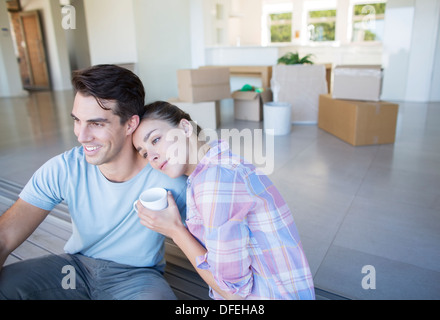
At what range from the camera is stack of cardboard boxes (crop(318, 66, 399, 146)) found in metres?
2.89

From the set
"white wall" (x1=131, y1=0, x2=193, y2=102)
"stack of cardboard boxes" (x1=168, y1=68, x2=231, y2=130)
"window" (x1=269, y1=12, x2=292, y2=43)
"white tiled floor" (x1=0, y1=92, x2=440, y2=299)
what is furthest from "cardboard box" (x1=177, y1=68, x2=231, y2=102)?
"window" (x1=269, y1=12, x2=292, y2=43)

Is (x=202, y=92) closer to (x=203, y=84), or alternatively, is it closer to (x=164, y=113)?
(x=203, y=84)

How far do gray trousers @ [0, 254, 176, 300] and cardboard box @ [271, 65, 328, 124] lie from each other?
315 centimetres

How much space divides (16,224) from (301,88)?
338 cm

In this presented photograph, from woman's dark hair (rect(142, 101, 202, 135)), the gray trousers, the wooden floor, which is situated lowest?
the wooden floor

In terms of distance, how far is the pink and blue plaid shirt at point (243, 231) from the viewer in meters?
0.72

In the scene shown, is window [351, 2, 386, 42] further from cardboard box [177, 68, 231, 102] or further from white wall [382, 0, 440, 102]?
cardboard box [177, 68, 231, 102]

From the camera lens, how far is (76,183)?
989 mm

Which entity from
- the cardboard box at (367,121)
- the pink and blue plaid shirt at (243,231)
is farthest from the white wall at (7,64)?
the pink and blue plaid shirt at (243,231)

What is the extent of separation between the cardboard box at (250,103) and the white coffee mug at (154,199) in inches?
125

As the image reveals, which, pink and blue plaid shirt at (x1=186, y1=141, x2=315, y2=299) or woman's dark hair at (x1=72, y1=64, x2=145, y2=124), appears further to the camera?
woman's dark hair at (x1=72, y1=64, x2=145, y2=124)

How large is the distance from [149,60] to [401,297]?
497 centimetres
